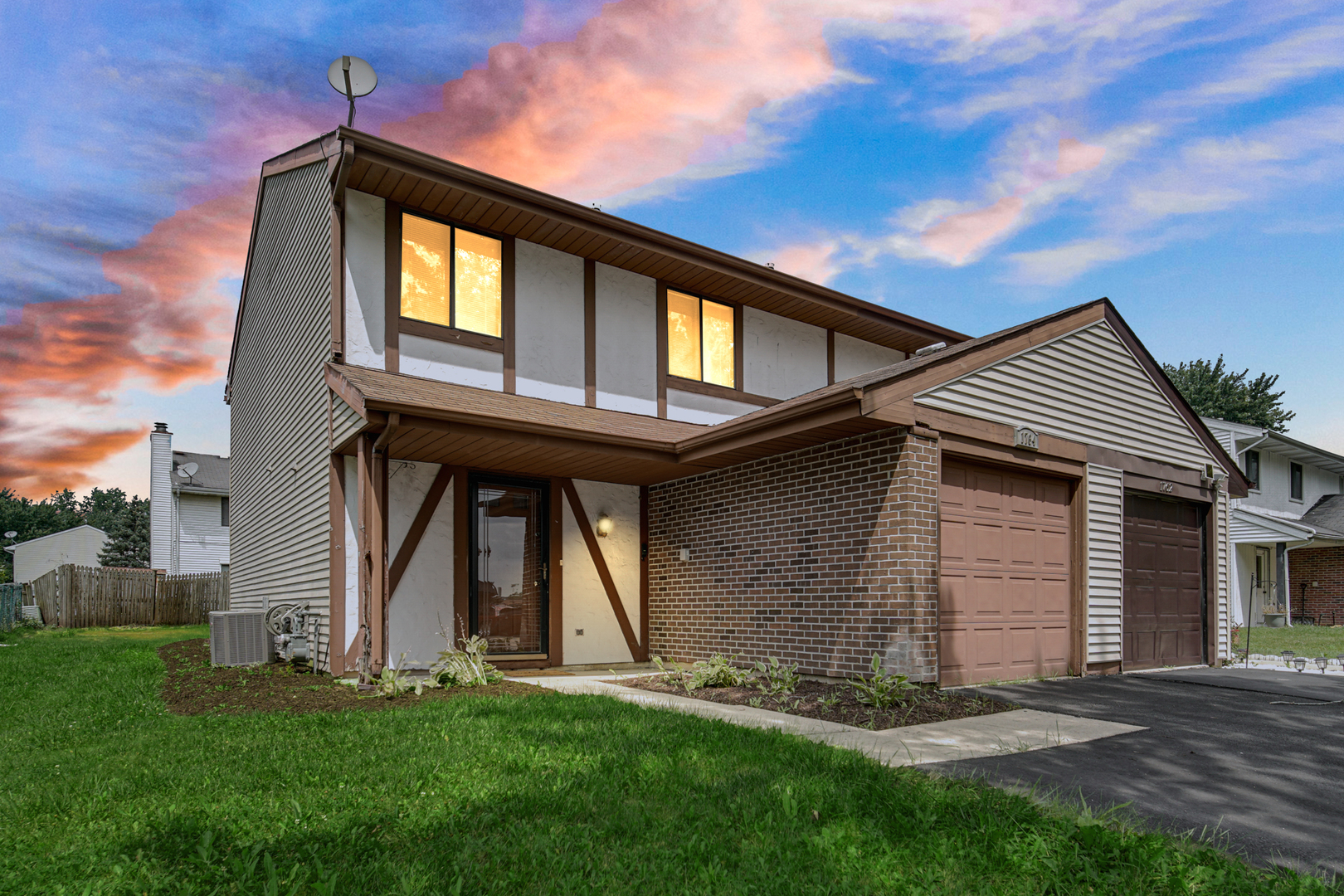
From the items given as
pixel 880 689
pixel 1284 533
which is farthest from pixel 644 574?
pixel 1284 533

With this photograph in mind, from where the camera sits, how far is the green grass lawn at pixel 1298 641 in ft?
44.4

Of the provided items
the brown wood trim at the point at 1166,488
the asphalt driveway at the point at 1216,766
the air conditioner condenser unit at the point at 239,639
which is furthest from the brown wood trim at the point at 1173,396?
the air conditioner condenser unit at the point at 239,639

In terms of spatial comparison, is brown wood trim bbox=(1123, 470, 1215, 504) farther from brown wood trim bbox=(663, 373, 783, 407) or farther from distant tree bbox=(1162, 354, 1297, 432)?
distant tree bbox=(1162, 354, 1297, 432)

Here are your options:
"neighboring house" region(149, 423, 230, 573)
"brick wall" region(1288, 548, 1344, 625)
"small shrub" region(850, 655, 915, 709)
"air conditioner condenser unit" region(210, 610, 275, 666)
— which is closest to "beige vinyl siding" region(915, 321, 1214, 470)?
"small shrub" region(850, 655, 915, 709)

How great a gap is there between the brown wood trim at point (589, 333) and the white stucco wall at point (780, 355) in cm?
273

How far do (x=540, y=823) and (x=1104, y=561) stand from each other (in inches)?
328

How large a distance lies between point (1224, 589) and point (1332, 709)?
16.2 ft

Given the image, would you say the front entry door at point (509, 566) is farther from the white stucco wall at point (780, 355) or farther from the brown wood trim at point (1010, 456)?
the brown wood trim at point (1010, 456)

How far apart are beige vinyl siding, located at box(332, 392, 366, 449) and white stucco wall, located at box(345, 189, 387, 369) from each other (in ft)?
1.93

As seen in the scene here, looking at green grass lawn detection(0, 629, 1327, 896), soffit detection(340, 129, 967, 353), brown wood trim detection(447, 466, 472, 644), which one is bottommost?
green grass lawn detection(0, 629, 1327, 896)

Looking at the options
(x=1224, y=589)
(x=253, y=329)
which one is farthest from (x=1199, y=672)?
(x=253, y=329)

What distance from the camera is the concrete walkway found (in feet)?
15.6

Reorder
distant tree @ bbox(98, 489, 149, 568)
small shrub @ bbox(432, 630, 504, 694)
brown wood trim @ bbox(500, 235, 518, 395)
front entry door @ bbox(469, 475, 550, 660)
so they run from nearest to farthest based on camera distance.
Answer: small shrub @ bbox(432, 630, 504, 694) < front entry door @ bbox(469, 475, 550, 660) < brown wood trim @ bbox(500, 235, 518, 395) < distant tree @ bbox(98, 489, 149, 568)

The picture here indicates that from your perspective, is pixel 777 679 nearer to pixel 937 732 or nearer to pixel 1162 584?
pixel 937 732
